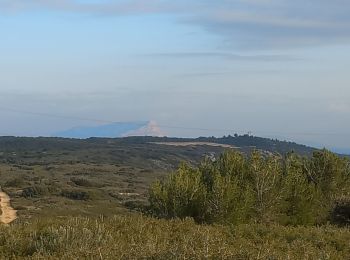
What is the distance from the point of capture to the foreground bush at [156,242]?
8148 millimetres

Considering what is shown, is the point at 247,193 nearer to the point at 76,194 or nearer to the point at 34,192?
the point at 76,194

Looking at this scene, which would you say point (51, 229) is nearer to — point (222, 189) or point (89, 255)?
point (89, 255)

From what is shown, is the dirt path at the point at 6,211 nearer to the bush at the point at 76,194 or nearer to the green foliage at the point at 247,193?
the bush at the point at 76,194

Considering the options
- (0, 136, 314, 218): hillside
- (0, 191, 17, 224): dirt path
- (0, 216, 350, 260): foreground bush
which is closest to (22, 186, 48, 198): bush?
(0, 136, 314, 218): hillside

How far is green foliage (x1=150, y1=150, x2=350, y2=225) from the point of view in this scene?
24.4 meters

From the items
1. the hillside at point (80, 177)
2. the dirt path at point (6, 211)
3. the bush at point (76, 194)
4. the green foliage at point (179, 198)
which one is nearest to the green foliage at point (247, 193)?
the green foliage at point (179, 198)

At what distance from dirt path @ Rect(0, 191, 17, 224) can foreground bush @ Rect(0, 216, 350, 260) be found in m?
24.7

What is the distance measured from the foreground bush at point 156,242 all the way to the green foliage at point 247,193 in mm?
9396

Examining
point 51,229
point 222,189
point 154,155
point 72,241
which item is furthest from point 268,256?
point 154,155

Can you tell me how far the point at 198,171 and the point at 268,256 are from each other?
19174 millimetres

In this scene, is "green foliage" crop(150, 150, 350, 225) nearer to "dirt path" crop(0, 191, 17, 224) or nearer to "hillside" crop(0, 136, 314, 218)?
"hillside" crop(0, 136, 314, 218)

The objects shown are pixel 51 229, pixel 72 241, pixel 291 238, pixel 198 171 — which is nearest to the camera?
pixel 72 241

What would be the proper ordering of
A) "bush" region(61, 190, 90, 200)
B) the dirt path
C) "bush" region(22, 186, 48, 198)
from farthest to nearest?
"bush" region(61, 190, 90, 200) → "bush" region(22, 186, 48, 198) → the dirt path

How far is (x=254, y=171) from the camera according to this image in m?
27.1
